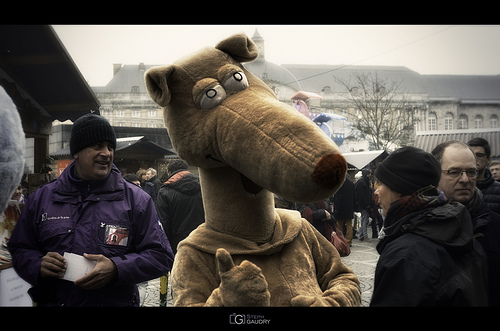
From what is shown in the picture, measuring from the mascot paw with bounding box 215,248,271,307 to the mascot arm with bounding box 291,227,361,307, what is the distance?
23cm

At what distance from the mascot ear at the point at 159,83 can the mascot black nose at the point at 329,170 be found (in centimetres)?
68

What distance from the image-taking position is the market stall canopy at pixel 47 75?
124 inches

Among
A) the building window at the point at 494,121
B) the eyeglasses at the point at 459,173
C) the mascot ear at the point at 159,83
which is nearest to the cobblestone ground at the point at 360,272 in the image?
the eyeglasses at the point at 459,173

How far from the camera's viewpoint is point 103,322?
1791mm

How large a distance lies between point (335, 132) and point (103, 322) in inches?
398

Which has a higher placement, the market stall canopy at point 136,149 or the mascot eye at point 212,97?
the mascot eye at point 212,97

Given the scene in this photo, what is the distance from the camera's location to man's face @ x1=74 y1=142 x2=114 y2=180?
7.45 feet

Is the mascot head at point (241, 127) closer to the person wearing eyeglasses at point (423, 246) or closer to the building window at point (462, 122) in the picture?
the person wearing eyeglasses at point (423, 246)

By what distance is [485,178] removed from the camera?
357 cm

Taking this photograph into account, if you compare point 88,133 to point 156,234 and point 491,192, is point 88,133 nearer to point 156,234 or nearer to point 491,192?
point 156,234

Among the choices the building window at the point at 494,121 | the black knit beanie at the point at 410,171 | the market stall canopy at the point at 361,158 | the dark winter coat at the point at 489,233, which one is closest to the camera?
the black knit beanie at the point at 410,171

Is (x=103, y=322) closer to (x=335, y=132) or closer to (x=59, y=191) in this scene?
(x=59, y=191)
